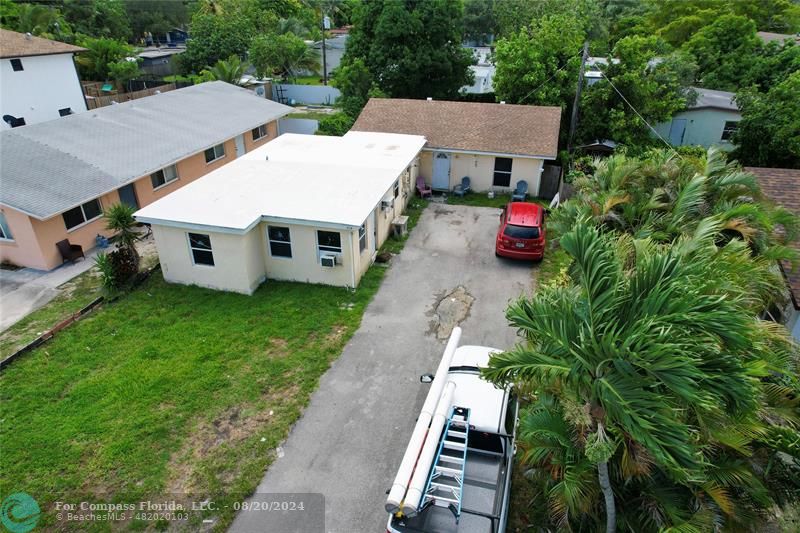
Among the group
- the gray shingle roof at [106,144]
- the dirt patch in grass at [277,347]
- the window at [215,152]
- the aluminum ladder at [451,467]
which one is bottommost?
the dirt patch in grass at [277,347]

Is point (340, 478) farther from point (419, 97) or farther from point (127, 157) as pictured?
point (419, 97)

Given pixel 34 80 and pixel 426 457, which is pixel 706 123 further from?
pixel 34 80

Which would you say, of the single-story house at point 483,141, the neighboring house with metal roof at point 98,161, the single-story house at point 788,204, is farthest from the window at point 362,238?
the single-story house at point 788,204

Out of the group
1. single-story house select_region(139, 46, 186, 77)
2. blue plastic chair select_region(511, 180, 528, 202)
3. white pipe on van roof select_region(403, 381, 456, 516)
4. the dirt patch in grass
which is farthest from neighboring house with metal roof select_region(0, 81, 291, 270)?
single-story house select_region(139, 46, 186, 77)

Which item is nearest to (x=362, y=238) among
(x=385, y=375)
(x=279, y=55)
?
(x=385, y=375)

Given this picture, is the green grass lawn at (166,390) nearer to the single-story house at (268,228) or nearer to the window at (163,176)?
the single-story house at (268,228)

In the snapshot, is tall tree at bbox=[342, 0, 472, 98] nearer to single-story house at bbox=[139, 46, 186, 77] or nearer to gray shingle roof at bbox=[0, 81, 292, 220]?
gray shingle roof at bbox=[0, 81, 292, 220]

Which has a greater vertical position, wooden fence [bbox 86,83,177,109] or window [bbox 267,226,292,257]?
wooden fence [bbox 86,83,177,109]
